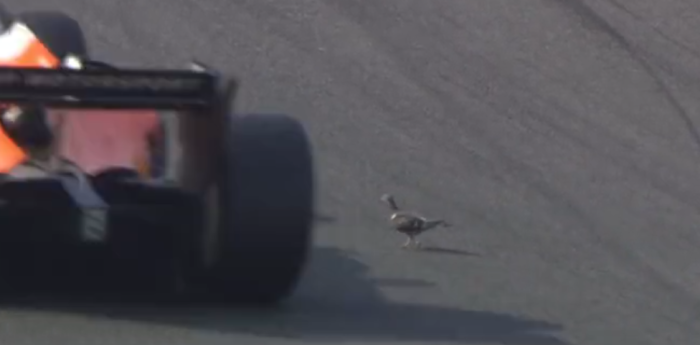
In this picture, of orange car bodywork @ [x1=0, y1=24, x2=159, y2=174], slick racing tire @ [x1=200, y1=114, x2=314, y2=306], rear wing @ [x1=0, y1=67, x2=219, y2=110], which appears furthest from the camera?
orange car bodywork @ [x1=0, y1=24, x2=159, y2=174]

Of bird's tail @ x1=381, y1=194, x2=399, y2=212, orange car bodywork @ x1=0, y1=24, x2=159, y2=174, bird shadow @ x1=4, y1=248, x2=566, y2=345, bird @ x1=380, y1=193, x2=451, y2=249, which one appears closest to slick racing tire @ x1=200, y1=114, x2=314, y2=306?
bird shadow @ x1=4, y1=248, x2=566, y2=345

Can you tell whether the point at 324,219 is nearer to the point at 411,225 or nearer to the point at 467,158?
the point at 411,225

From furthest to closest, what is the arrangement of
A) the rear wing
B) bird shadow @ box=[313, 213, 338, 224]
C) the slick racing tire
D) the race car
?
bird shadow @ box=[313, 213, 338, 224], the slick racing tire, the race car, the rear wing

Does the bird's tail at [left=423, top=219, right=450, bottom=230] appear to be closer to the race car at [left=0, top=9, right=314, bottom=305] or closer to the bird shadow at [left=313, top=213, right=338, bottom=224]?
the bird shadow at [left=313, top=213, right=338, bottom=224]

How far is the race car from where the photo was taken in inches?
351

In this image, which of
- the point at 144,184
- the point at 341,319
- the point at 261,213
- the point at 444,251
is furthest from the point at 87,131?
the point at 444,251

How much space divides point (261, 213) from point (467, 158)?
15.8ft

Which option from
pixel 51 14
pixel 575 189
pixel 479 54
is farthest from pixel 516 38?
pixel 51 14

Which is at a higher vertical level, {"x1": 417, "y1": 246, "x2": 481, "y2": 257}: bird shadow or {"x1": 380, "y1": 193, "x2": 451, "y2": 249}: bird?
{"x1": 380, "y1": 193, "x2": 451, "y2": 249}: bird

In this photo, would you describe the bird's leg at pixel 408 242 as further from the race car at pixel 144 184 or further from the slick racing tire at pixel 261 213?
the slick racing tire at pixel 261 213

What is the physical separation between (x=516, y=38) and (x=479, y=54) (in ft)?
1.86

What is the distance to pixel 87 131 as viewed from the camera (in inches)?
376

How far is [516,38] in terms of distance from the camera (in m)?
16.8

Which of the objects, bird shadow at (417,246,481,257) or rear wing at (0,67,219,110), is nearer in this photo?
rear wing at (0,67,219,110)
